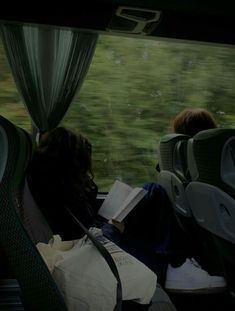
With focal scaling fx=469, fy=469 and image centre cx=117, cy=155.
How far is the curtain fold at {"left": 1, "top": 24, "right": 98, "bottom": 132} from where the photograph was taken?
296 centimetres

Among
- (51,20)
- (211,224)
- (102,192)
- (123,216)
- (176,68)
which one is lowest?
(102,192)

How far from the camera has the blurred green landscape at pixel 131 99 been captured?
3.01 meters

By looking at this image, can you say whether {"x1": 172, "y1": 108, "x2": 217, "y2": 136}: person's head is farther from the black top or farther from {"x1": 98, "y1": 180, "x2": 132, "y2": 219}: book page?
the black top

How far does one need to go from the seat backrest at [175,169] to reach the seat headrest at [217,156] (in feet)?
1.01

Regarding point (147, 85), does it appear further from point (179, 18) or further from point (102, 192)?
point (102, 192)

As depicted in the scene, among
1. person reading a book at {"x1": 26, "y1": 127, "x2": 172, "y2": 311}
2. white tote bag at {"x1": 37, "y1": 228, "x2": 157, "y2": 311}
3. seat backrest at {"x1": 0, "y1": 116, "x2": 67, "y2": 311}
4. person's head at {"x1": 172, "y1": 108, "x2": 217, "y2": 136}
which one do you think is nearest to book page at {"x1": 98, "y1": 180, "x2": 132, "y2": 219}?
person reading a book at {"x1": 26, "y1": 127, "x2": 172, "y2": 311}

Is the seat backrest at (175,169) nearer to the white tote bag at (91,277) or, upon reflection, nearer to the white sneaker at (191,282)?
the white sneaker at (191,282)

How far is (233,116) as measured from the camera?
316 cm

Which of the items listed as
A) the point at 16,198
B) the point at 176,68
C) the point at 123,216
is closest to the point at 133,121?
the point at 176,68

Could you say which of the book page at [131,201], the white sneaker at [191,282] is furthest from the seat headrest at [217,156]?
the white sneaker at [191,282]

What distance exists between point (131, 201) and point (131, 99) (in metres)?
0.89

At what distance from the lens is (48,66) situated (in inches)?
119

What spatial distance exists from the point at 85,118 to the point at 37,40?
586 millimetres

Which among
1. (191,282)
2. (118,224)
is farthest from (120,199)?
(191,282)
